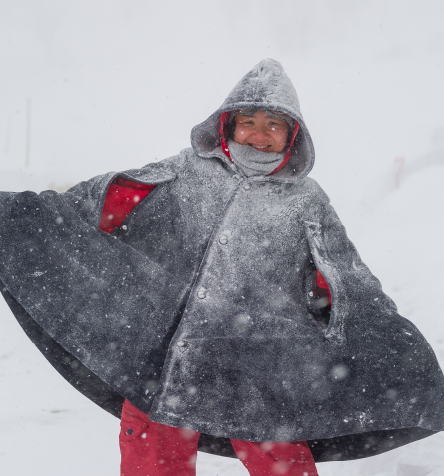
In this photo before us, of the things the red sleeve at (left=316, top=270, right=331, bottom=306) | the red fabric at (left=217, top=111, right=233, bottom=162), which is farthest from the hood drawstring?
the red sleeve at (left=316, top=270, right=331, bottom=306)

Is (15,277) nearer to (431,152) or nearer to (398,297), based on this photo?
(398,297)

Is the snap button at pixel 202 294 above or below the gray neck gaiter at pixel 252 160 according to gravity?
below

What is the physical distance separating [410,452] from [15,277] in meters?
2.23

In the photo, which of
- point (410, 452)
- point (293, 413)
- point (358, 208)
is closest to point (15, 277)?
point (293, 413)

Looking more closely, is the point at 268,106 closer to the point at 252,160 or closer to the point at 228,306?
the point at 252,160

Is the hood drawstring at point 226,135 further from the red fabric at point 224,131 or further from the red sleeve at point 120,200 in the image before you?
the red sleeve at point 120,200

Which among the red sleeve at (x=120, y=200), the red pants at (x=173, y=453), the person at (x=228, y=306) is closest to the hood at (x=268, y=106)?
the person at (x=228, y=306)

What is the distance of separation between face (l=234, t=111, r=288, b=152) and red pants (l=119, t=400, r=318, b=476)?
123 cm

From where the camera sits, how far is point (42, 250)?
6.22 ft

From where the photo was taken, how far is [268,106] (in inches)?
75.6

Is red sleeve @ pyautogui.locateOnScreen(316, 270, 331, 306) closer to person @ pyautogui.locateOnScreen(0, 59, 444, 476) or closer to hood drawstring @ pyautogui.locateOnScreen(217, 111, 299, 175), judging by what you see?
person @ pyautogui.locateOnScreen(0, 59, 444, 476)

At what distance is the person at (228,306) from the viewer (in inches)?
69.4

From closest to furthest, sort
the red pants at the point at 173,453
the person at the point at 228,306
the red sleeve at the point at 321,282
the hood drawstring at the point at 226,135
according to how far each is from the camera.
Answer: the person at the point at 228,306 → the red pants at the point at 173,453 → the red sleeve at the point at 321,282 → the hood drawstring at the point at 226,135

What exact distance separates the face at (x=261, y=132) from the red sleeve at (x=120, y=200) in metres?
0.46
